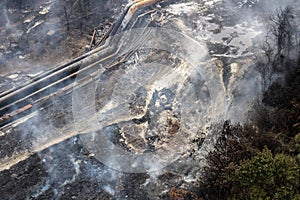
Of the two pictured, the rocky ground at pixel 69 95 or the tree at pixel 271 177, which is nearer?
the tree at pixel 271 177

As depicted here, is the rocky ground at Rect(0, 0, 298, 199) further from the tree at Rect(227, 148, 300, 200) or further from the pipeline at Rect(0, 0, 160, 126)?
the tree at Rect(227, 148, 300, 200)

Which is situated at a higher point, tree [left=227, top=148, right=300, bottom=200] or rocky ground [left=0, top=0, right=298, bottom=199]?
tree [left=227, top=148, right=300, bottom=200]

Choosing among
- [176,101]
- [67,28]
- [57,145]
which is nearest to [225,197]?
[176,101]

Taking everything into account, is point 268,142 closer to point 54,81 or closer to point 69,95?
point 69,95

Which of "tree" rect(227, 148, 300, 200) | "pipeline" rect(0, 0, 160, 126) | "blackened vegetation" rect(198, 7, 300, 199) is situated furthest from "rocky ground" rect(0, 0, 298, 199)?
"tree" rect(227, 148, 300, 200)

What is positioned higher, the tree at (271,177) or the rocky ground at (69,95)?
the tree at (271,177)

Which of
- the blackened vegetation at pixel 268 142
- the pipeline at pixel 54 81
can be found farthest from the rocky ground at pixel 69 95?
the blackened vegetation at pixel 268 142

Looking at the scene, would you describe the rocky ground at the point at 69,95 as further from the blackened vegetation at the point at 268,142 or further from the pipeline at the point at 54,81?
the blackened vegetation at the point at 268,142
